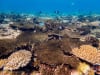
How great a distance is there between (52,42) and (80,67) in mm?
2192

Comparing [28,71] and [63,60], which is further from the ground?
[63,60]

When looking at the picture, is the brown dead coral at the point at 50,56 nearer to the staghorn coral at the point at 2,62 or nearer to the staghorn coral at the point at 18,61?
the staghorn coral at the point at 18,61

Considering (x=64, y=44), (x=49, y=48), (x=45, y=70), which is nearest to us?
(x=45, y=70)

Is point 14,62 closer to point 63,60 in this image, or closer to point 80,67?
point 63,60

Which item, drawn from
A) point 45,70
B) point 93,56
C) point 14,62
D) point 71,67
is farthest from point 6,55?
point 93,56

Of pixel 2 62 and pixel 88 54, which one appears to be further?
pixel 2 62

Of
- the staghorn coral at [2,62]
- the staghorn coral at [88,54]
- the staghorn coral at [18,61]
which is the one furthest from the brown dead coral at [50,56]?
the staghorn coral at [2,62]

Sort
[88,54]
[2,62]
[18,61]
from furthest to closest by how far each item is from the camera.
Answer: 1. [2,62]
2. [88,54]
3. [18,61]

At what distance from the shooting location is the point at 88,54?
737 centimetres

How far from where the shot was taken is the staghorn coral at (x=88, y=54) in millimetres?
7214

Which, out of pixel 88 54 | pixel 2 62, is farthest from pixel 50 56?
pixel 2 62

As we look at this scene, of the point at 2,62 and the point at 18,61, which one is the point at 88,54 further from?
the point at 2,62

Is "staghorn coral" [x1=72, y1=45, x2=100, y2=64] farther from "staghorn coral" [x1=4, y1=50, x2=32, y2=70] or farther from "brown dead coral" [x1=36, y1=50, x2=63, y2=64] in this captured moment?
"staghorn coral" [x1=4, y1=50, x2=32, y2=70]

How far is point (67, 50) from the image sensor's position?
26.7 feet
